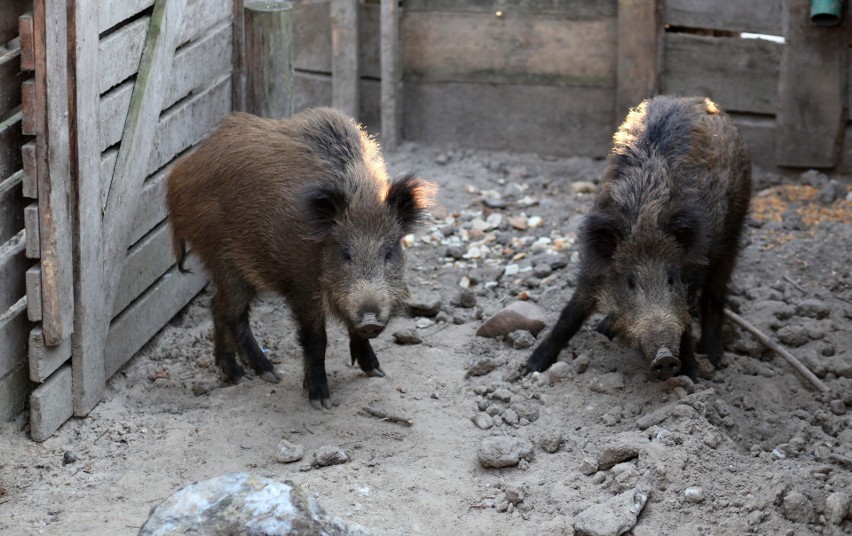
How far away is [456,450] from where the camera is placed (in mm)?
4770

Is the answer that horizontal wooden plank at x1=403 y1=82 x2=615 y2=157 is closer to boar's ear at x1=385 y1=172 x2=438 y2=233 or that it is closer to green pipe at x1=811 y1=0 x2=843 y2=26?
green pipe at x1=811 y1=0 x2=843 y2=26

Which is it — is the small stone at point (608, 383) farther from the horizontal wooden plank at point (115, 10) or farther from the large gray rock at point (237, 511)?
the horizontal wooden plank at point (115, 10)

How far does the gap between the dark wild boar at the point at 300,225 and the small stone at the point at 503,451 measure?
75cm

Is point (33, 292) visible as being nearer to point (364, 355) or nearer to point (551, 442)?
point (364, 355)

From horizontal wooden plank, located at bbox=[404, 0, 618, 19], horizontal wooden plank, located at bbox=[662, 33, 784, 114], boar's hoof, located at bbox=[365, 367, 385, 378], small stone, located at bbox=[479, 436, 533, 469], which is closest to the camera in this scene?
small stone, located at bbox=[479, 436, 533, 469]

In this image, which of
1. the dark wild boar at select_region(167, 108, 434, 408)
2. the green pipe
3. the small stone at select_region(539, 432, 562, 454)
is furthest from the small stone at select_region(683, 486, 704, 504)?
the green pipe

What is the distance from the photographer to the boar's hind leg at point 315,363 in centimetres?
521

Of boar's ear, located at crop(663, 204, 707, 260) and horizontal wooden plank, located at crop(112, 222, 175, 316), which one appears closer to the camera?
boar's ear, located at crop(663, 204, 707, 260)

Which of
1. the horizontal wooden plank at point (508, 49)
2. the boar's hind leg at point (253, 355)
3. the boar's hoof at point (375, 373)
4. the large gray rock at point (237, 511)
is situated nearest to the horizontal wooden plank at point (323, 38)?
the horizontal wooden plank at point (508, 49)

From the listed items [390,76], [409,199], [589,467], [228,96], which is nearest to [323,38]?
[390,76]

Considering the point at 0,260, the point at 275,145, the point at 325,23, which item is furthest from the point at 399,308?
the point at 325,23

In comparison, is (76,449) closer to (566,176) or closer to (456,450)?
(456,450)

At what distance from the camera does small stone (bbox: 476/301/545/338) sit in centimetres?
585

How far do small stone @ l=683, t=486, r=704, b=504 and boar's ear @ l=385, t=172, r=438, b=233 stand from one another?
74.2 inches
